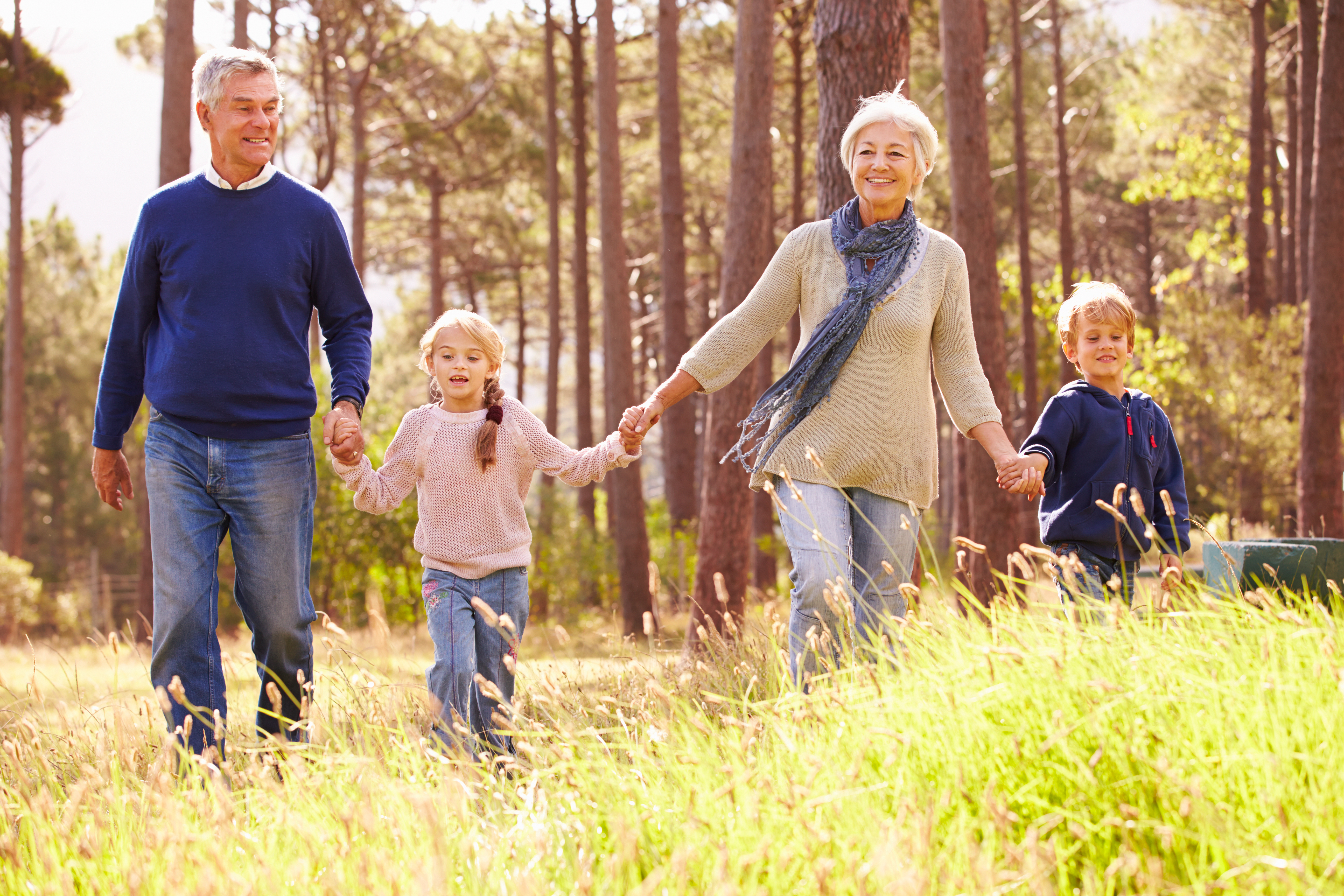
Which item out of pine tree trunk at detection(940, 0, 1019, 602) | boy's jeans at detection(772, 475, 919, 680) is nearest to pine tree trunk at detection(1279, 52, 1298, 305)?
pine tree trunk at detection(940, 0, 1019, 602)

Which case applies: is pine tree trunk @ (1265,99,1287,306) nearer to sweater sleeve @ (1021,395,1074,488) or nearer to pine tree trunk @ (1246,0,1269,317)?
pine tree trunk @ (1246,0,1269,317)

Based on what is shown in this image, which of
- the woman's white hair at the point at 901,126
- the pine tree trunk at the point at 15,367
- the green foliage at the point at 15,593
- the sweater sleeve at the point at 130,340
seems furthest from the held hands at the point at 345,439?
the pine tree trunk at the point at 15,367

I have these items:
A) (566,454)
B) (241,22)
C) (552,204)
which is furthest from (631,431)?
(552,204)

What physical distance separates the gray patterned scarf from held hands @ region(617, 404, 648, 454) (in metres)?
0.31

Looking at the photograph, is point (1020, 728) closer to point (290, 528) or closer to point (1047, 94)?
point (290, 528)

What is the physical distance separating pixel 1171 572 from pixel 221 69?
311cm

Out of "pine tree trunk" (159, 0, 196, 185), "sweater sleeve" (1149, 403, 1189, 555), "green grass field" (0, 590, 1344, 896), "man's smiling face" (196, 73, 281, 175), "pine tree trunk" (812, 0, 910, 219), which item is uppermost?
"pine tree trunk" (159, 0, 196, 185)

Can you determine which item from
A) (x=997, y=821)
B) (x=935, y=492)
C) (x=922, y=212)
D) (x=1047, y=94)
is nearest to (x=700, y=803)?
(x=997, y=821)

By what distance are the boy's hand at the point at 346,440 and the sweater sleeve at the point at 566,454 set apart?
1.91ft

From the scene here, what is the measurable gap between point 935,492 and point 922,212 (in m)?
16.9

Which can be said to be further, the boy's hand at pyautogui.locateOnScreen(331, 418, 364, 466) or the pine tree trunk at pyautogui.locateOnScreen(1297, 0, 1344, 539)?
the pine tree trunk at pyautogui.locateOnScreen(1297, 0, 1344, 539)

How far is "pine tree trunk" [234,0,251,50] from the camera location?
11.0 m

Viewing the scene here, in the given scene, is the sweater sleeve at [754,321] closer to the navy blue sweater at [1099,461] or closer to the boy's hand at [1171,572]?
the navy blue sweater at [1099,461]

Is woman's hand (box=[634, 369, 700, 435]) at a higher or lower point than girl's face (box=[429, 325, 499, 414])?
lower
